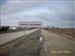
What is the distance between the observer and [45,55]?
13.5m

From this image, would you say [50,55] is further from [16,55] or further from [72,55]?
[16,55]

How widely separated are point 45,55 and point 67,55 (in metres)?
1.53

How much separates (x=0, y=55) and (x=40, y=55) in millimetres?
2792

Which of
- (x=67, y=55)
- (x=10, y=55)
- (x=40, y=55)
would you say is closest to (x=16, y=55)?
(x=10, y=55)

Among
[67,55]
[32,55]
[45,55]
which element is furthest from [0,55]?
[67,55]

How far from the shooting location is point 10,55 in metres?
13.2

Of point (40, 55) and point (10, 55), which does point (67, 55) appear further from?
point (10, 55)

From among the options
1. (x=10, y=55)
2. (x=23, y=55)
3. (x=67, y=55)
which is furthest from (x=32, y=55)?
(x=67, y=55)

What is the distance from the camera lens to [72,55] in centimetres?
1328

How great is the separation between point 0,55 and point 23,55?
63.1 inches

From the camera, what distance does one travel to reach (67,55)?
43.8ft

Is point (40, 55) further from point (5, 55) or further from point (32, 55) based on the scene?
point (5, 55)

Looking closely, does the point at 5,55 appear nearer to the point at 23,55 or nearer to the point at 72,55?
the point at 23,55

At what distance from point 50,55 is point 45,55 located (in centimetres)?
35
